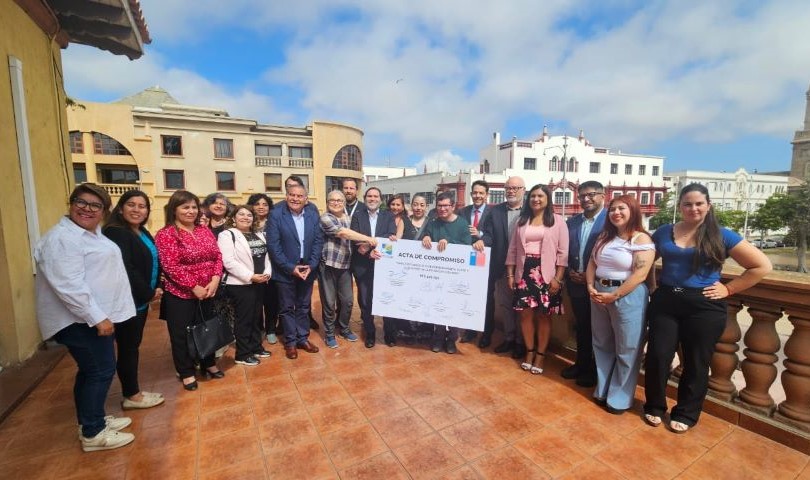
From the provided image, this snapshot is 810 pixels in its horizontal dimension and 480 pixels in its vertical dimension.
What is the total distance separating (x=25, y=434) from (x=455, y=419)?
3.08 m

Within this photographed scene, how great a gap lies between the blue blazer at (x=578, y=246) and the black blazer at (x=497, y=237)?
67 centimetres

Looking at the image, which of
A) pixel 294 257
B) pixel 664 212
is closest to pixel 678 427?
pixel 294 257

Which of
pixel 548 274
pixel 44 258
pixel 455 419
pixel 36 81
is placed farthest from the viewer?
pixel 36 81

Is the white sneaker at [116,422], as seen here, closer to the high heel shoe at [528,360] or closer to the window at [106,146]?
the high heel shoe at [528,360]

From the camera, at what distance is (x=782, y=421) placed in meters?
2.34

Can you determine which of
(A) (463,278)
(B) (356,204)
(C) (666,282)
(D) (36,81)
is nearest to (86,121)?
(D) (36,81)

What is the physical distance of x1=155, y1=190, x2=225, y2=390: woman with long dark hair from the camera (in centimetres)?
296

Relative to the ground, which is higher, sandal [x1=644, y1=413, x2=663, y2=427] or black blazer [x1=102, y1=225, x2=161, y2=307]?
black blazer [x1=102, y1=225, x2=161, y2=307]

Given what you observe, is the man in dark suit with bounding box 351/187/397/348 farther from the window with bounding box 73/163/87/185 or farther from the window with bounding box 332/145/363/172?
the window with bounding box 73/163/87/185

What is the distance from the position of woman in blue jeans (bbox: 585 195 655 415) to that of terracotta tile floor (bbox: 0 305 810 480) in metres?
0.23

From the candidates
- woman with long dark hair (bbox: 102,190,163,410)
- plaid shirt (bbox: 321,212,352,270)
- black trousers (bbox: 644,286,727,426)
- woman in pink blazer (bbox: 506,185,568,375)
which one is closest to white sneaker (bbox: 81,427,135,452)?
woman with long dark hair (bbox: 102,190,163,410)

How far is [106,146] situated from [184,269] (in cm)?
2629

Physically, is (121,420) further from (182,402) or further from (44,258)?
(44,258)

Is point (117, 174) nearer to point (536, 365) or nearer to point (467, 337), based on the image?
point (467, 337)
